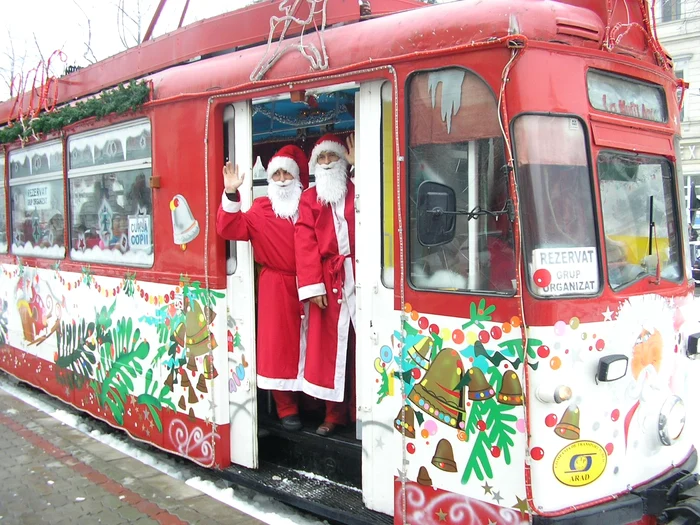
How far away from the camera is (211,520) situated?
375 cm

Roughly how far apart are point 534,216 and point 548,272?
9.7 inches

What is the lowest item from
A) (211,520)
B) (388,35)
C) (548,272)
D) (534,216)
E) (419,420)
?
(211,520)

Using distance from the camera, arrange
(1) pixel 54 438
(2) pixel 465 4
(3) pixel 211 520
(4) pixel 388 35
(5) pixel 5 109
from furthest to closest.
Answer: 1. (5) pixel 5 109
2. (1) pixel 54 438
3. (3) pixel 211 520
4. (4) pixel 388 35
5. (2) pixel 465 4

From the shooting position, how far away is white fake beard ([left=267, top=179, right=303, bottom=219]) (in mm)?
4093

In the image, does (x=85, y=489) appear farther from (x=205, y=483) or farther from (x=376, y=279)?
(x=376, y=279)

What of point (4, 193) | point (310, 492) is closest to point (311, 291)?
point (310, 492)

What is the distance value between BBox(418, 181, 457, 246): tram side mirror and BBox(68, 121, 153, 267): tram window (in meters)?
2.34

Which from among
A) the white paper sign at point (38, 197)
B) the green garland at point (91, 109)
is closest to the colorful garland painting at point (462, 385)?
the green garland at point (91, 109)

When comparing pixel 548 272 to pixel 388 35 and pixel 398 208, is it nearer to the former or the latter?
pixel 398 208

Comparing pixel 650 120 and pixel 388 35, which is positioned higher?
pixel 388 35

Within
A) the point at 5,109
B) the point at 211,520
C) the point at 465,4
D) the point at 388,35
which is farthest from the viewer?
the point at 5,109

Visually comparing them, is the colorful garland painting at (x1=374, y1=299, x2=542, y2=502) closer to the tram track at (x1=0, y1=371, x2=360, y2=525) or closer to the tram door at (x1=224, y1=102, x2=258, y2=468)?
the tram track at (x1=0, y1=371, x2=360, y2=525)

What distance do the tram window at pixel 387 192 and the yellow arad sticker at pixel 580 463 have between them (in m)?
1.10

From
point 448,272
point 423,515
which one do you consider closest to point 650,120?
point 448,272
